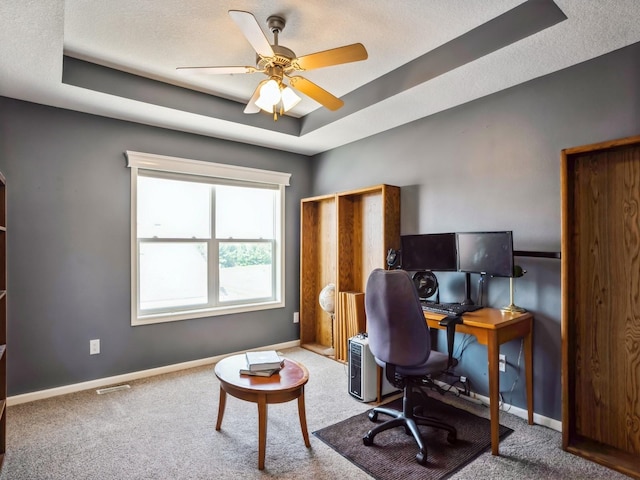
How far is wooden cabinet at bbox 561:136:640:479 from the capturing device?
2164mm

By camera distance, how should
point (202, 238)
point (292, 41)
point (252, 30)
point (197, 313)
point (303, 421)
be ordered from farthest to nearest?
1. point (202, 238)
2. point (197, 313)
3. point (292, 41)
4. point (303, 421)
5. point (252, 30)

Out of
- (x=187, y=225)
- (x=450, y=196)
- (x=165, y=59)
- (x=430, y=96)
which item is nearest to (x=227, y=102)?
(x=165, y=59)

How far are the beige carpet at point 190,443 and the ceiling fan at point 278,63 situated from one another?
214 centimetres

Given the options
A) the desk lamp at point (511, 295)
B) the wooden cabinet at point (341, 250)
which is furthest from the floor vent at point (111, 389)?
the desk lamp at point (511, 295)

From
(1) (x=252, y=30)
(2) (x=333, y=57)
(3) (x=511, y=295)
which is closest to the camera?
(1) (x=252, y=30)

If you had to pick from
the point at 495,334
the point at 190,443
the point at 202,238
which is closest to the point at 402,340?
the point at 495,334

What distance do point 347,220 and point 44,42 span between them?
2.81m

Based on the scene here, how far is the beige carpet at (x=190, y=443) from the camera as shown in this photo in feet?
6.61

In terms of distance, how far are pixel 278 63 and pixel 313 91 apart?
329mm

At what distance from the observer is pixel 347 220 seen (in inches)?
157

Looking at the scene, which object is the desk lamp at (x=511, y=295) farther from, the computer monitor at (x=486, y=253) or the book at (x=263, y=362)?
the book at (x=263, y=362)

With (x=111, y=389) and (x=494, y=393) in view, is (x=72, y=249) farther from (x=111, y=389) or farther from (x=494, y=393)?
(x=494, y=393)

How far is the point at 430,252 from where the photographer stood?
3041 mm

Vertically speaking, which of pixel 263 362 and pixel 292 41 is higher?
pixel 292 41
